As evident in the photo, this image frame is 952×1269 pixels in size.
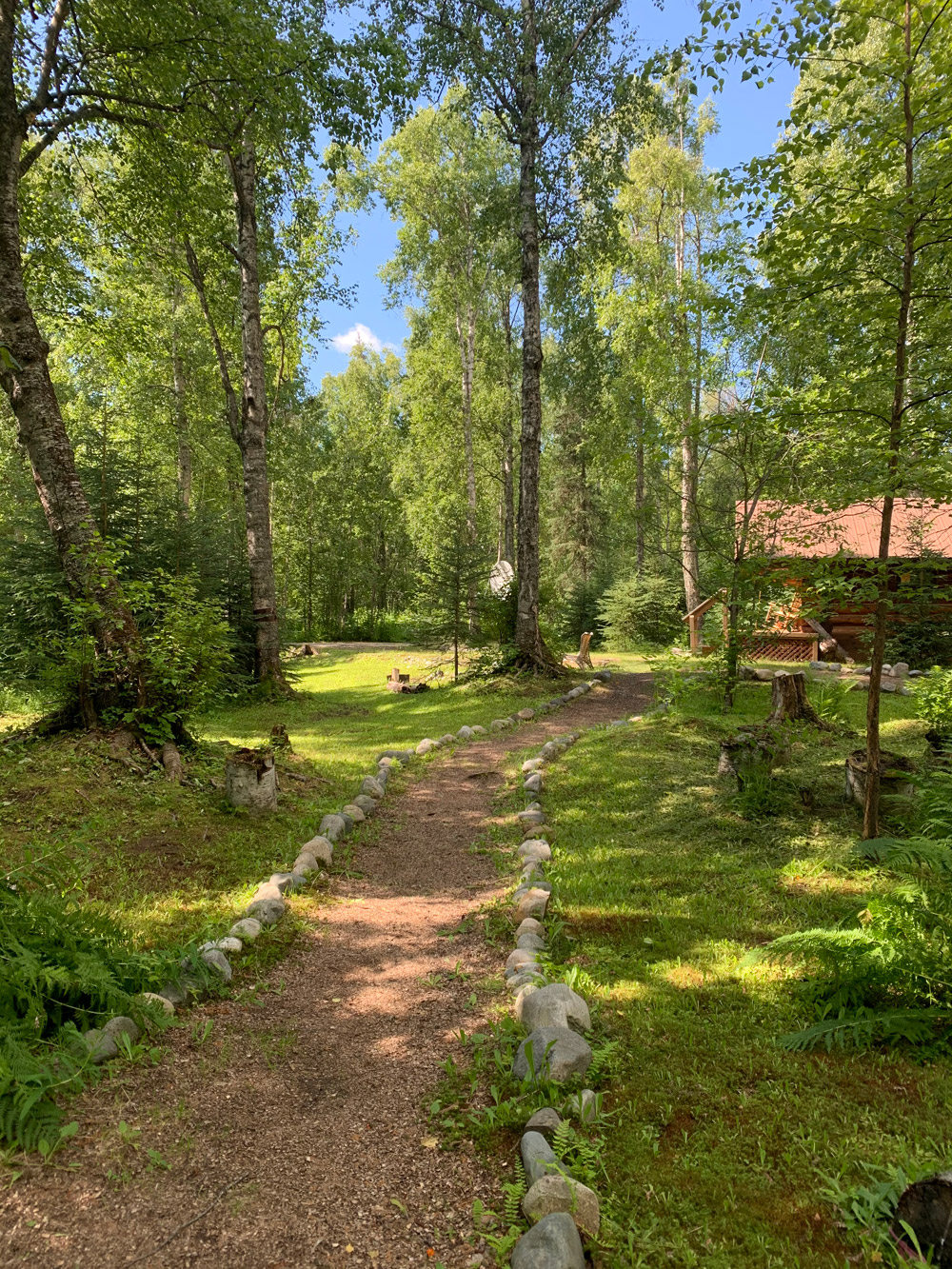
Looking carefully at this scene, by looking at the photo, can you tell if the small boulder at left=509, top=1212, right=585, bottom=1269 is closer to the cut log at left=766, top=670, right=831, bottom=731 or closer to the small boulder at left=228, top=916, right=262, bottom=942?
the small boulder at left=228, top=916, right=262, bottom=942

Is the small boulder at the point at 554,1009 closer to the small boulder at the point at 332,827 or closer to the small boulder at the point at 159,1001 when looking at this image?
the small boulder at the point at 159,1001

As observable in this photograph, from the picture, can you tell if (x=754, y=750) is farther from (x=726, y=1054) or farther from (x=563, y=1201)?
(x=563, y=1201)

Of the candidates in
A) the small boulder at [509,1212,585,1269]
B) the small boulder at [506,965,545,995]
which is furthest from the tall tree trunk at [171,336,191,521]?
the small boulder at [509,1212,585,1269]

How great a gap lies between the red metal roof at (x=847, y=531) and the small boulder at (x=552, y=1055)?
3.23 meters

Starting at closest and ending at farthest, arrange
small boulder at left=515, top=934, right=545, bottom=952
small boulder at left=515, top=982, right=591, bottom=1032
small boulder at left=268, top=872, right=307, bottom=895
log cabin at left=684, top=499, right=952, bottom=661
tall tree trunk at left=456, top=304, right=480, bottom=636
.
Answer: small boulder at left=515, top=982, right=591, bottom=1032
small boulder at left=515, top=934, right=545, bottom=952
log cabin at left=684, top=499, right=952, bottom=661
small boulder at left=268, top=872, right=307, bottom=895
tall tree trunk at left=456, top=304, right=480, bottom=636

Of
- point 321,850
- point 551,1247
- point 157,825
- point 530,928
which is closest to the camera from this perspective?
point 551,1247

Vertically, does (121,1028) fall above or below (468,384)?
below

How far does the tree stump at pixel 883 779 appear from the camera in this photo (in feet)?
16.2

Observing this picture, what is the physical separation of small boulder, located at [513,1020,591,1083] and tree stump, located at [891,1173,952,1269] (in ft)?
3.68

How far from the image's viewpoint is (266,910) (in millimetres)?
3984

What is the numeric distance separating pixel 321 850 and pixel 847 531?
9283mm

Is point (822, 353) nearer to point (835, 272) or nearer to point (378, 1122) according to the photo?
point (835, 272)

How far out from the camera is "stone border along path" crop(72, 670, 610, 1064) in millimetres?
2670

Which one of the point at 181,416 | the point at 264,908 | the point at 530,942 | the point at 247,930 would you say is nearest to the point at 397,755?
the point at 264,908
